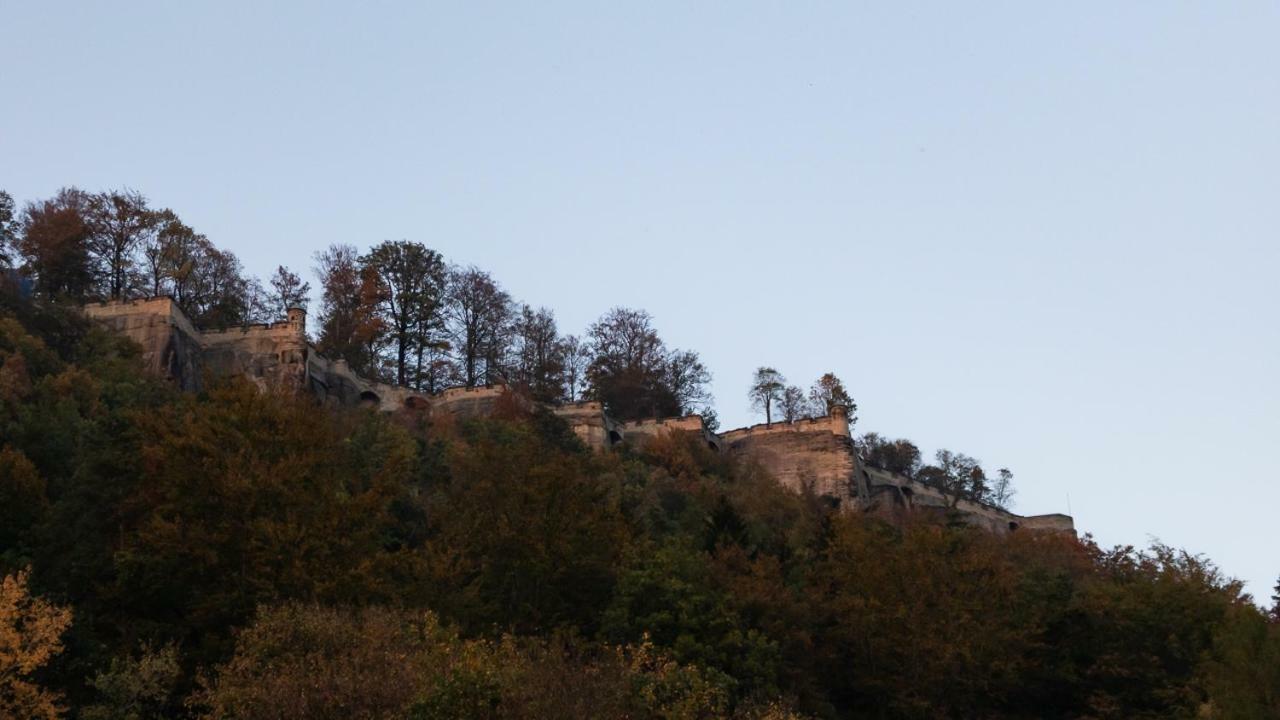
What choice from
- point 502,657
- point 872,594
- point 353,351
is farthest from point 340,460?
point 353,351

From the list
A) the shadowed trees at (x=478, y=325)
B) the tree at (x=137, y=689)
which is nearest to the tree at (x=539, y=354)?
the shadowed trees at (x=478, y=325)

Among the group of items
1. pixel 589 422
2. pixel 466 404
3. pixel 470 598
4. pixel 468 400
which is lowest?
pixel 470 598

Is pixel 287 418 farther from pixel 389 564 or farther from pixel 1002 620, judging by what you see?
pixel 1002 620

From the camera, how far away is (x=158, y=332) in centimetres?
6850

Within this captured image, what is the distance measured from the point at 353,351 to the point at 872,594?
135ft

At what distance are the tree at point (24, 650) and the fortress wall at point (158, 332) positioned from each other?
3686cm

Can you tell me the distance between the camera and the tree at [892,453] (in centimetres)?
11569

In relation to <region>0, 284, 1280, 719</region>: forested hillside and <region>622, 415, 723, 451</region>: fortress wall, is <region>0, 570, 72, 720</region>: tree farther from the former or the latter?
<region>622, 415, 723, 451</region>: fortress wall

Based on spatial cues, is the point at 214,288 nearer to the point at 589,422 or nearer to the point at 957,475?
the point at 589,422


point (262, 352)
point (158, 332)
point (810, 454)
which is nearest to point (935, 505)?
point (810, 454)

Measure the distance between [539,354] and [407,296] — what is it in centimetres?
1101

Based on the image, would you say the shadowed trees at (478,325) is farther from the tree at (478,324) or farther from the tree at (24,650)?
the tree at (24,650)

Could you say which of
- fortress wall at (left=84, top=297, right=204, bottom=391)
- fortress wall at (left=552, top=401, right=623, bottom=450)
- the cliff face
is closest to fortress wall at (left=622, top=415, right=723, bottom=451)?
the cliff face

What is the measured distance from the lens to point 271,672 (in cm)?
2931
